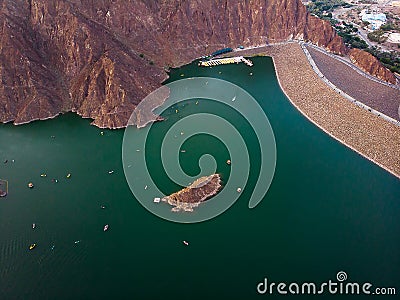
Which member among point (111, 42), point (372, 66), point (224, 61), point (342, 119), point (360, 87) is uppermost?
point (111, 42)

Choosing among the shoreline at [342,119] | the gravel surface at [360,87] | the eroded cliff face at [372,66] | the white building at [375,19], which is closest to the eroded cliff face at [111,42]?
the eroded cliff face at [372,66]

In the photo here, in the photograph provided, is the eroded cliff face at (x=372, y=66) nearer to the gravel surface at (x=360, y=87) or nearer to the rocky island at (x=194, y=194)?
the gravel surface at (x=360, y=87)

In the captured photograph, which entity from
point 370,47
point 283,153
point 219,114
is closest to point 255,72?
point 219,114

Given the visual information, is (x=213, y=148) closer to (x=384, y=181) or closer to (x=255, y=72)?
(x=384, y=181)

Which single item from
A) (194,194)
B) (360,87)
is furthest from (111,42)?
(360,87)

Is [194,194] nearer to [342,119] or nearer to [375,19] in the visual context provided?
[342,119]
